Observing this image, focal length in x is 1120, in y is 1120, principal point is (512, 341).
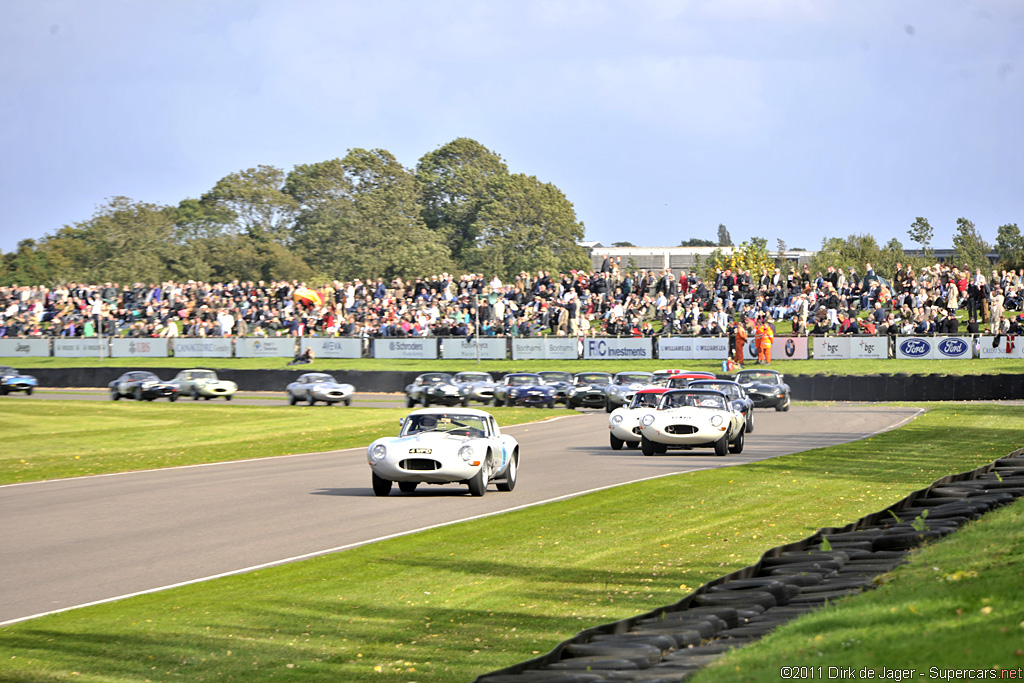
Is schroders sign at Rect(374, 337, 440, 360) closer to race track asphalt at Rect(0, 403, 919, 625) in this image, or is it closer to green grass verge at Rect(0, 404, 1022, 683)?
race track asphalt at Rect(0, 403, 919, 625)

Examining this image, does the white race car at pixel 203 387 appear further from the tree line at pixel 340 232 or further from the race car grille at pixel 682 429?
the tree line at pixel 340 232

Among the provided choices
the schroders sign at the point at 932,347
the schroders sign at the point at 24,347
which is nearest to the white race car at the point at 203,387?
the schroders sign at the point at 24,347

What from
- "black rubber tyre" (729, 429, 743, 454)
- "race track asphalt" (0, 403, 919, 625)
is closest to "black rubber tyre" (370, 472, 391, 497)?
"race track asphalt" (0, 403, 919, 625)

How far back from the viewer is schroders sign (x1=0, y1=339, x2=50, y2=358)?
65.4m

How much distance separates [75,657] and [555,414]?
31404 millimetres

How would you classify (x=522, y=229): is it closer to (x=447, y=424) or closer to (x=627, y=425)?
(x=627, y=425)

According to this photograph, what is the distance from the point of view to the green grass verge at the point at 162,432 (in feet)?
82.0

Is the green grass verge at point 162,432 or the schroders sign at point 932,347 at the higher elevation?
the schroders sign at point 932,347

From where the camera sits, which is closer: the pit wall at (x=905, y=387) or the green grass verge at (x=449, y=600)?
the green grass verge at (x=449, y=600)

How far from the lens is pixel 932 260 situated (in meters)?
98.7

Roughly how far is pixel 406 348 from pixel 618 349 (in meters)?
11.2

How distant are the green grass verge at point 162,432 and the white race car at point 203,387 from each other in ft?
8.26

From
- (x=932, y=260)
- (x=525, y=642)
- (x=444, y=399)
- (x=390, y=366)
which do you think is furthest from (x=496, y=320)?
(x=932, y=260)

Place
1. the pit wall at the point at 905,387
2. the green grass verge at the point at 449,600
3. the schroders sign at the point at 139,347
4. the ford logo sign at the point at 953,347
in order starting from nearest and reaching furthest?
Answer: the green grass verge at the point at 449,600 → the pit wall at the point at 905,387 → the ford logo sign at the point at 953,347 → the schroders sign at the point at 139,347
